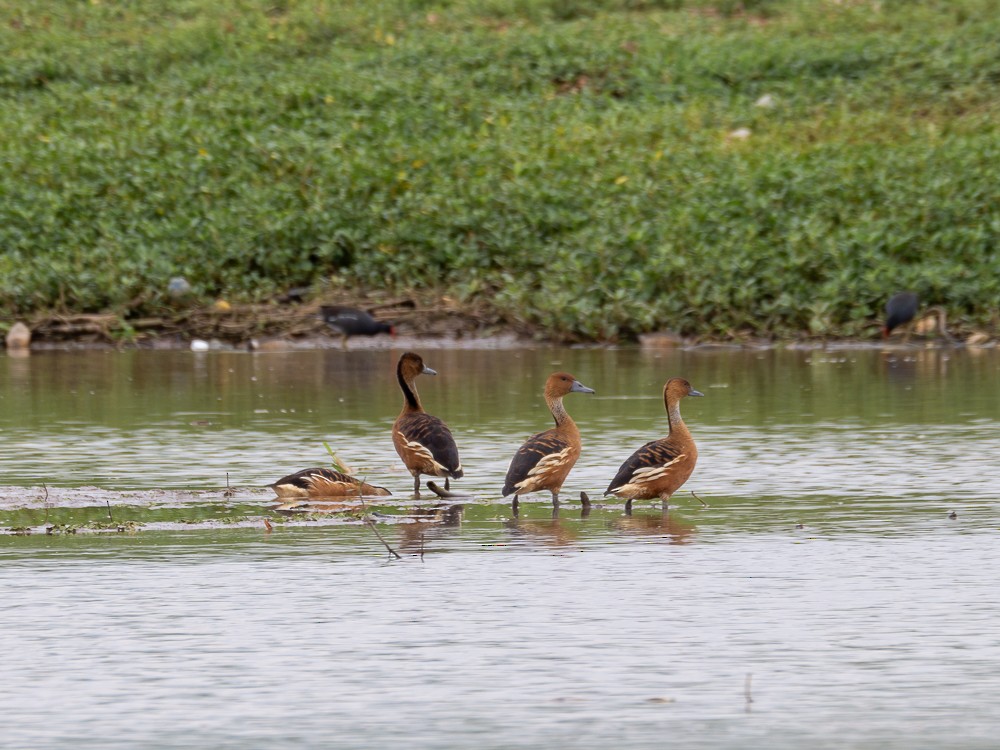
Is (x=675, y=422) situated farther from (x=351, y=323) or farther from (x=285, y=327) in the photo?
(x=285, y=327)

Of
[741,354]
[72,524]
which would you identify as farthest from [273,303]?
[72,524]

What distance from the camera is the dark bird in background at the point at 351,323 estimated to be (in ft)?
63.3

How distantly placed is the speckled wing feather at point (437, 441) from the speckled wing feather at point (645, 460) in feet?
3.04

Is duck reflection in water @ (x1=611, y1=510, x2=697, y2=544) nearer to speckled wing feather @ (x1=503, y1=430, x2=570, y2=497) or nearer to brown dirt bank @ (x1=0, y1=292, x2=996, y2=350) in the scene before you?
speckled wing feather @ (x1=503, y1=430, x2=570, y2=497)

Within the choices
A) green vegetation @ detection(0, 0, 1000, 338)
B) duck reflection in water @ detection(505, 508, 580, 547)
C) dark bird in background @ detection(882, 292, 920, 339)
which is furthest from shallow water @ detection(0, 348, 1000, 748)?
green vegetation @ detection(0, 0, 1000, 338)

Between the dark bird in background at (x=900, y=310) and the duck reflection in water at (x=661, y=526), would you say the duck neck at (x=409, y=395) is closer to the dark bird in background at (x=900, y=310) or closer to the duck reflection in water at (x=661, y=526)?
the duck reflection in water at (x=661, y=526)

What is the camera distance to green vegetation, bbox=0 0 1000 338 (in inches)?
758

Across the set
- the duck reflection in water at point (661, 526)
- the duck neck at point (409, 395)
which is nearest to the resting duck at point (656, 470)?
the duck reflection in water at point (661, 526)

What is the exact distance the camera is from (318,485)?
400 inches

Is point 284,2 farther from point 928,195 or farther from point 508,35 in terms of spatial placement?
point 928,195

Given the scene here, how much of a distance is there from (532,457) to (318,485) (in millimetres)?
1240

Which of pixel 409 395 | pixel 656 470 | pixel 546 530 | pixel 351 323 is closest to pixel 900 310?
pixel 351 323

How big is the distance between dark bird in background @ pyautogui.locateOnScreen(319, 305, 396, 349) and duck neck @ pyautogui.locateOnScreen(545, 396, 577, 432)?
8693 mm

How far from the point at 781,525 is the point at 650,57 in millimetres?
17576
